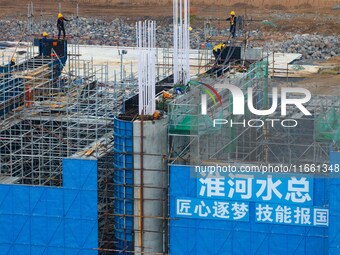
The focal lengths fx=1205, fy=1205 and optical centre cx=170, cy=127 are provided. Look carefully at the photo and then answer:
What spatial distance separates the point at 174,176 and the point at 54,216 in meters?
3.09

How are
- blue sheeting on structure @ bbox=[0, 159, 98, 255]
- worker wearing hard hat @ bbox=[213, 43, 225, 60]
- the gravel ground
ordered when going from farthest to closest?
the gravel ground
worker wearing hard hat @ bbox=[213, 43, 225, 60]
blue sheeting on structure @ bbox=[0, 159, 98, 255]

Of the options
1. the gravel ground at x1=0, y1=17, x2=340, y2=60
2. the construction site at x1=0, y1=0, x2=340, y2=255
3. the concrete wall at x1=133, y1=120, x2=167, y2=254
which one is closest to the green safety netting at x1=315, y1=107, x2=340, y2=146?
the construction site at x1=0, y1=0, x2=340, y2=255

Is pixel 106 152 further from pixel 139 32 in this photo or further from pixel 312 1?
pixel 312 1

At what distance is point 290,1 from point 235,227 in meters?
54.5

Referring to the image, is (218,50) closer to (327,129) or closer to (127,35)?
(327,129)

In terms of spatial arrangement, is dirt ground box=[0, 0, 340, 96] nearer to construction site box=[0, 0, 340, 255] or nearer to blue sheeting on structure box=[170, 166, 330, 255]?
construction site box=[0, 0, 340, 255]

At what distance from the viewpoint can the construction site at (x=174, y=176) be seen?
26.5 metres

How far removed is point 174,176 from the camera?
26953 mm

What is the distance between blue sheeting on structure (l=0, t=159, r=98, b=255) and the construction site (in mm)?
23

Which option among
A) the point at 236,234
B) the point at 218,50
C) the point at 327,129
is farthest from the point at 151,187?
the point at 218,50

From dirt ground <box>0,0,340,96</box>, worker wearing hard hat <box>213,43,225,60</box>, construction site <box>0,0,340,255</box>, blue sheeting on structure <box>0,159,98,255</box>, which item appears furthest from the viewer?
dirt ground <box>0,0,340,96</box>

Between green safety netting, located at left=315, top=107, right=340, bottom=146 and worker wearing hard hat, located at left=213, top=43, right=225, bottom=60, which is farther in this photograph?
worker wearing hard hat, located at left=213, top=43, right=225, bottom=60

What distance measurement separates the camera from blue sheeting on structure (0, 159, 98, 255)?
1084 inches

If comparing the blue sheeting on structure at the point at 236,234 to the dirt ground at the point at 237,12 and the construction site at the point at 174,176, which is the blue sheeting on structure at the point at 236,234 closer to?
the construction site at the point at 174,176
